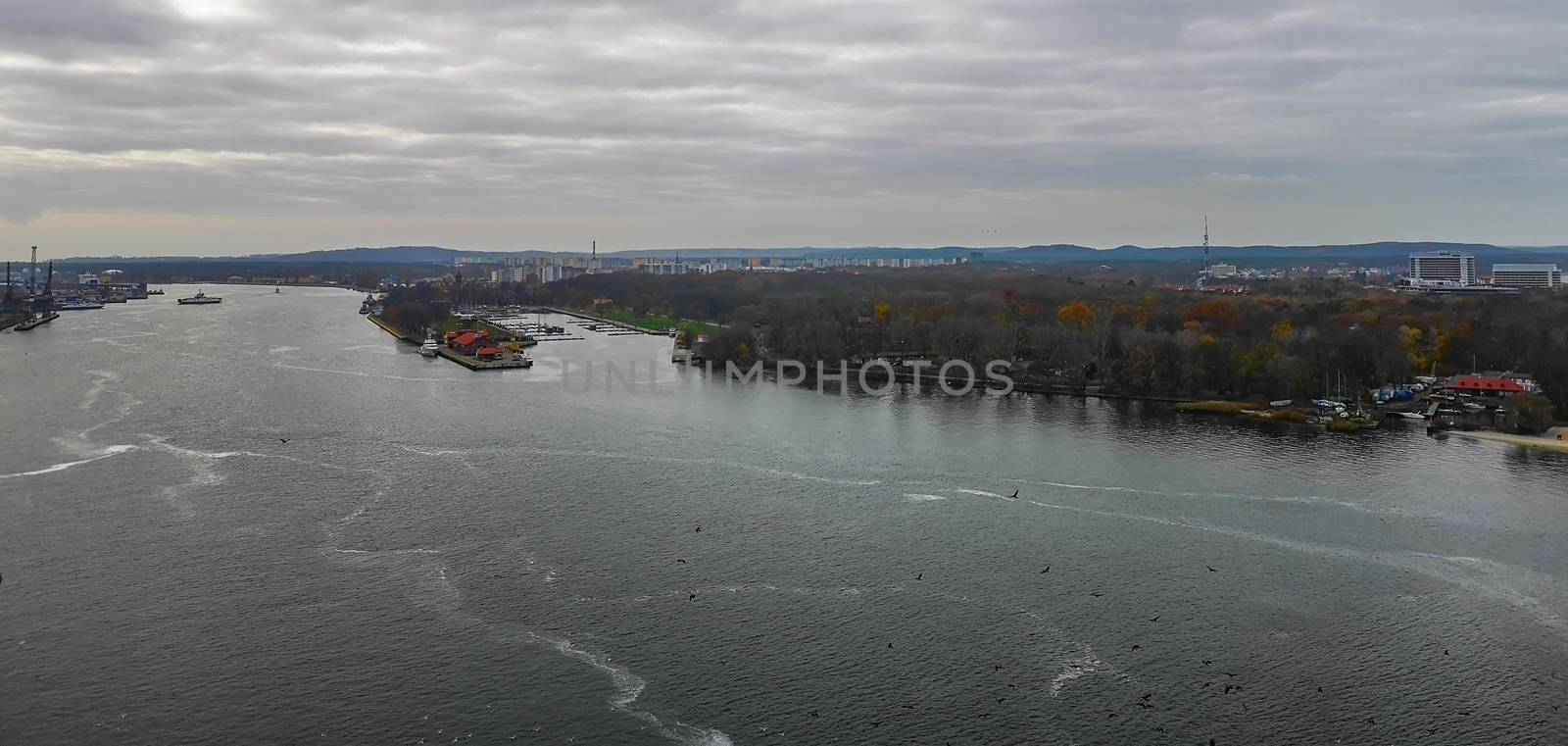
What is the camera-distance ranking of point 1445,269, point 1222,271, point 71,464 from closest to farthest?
1. point 71,464
2. point 1445,269
3. point 1222,271

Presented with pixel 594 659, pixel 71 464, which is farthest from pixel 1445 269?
pixel 71 464

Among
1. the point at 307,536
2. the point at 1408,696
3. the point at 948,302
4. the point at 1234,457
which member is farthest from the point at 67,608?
the point at 948,302

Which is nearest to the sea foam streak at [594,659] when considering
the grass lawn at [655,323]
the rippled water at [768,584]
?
the rippled water at [768,584]

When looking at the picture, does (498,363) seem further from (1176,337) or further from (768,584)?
(768,584)

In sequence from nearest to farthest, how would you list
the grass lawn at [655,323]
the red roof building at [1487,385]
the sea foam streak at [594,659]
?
the sea foam streak at [594,659]
the red roof building at [1487,385]
the grass lawn at [655,323]

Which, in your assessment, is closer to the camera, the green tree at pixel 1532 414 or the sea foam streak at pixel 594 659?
the sea foam streak at pixel 594 659

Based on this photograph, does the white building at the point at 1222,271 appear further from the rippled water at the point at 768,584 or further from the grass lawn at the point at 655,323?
the rippled water at the point at 768,584
